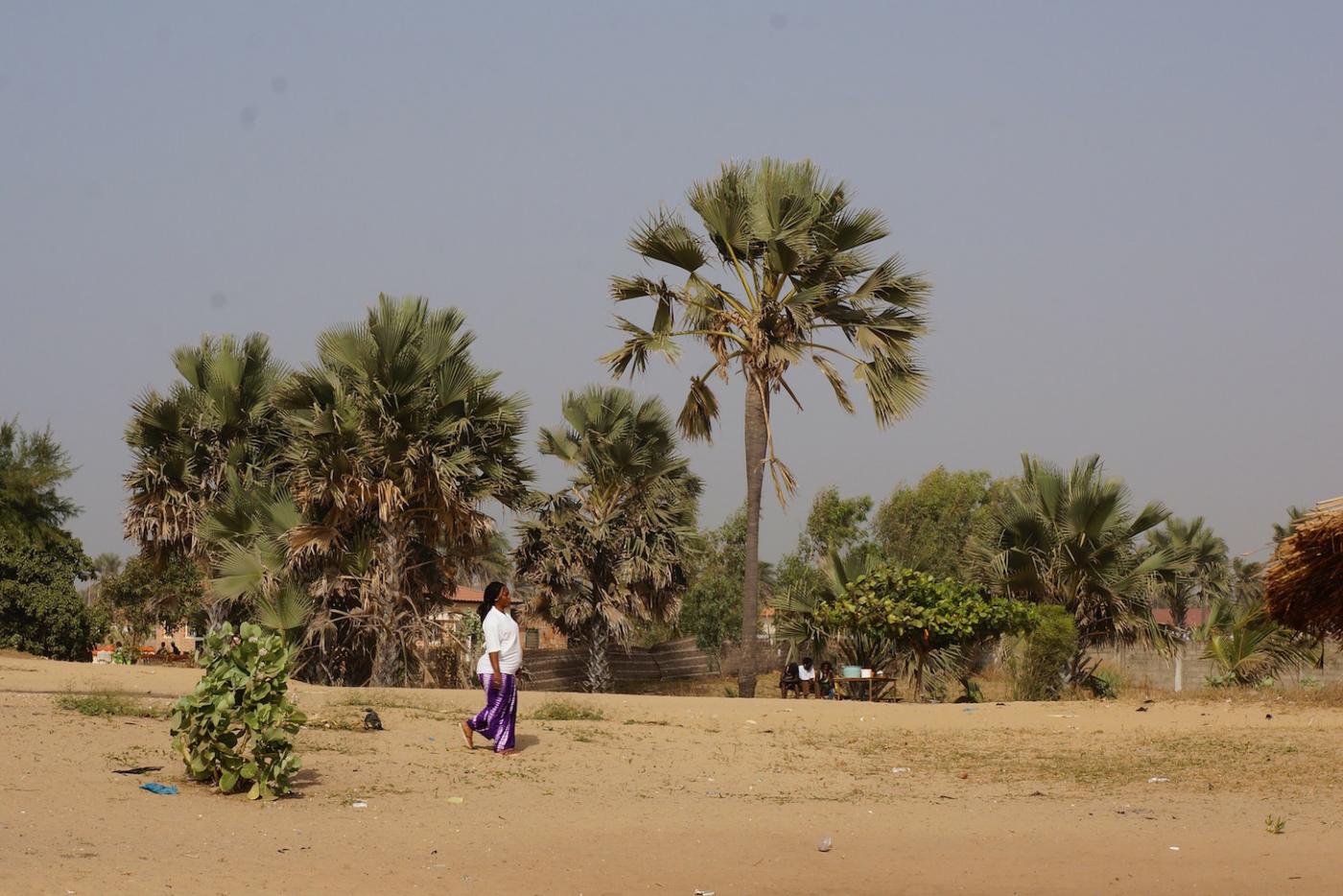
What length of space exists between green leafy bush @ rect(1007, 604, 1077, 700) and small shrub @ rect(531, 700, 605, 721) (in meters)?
7.37

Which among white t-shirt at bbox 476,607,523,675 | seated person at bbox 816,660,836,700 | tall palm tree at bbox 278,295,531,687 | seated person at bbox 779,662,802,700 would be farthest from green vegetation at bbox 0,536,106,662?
white t-shirt at bbox 476,607,523,675

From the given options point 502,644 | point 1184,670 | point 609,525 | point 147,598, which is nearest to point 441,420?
point 609,525

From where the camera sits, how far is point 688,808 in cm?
996

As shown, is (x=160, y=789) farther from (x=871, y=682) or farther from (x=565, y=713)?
(x=871, y=682)

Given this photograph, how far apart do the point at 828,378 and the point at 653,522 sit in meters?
6.05

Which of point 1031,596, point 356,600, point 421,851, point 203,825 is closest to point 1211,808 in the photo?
point 421,851

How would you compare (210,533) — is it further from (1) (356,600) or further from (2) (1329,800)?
(2) (1329,800)

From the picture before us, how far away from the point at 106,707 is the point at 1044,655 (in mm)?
12729

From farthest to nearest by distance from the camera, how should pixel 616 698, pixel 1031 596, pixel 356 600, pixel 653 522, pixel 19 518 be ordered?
pixel 19 518, pixel 653 522, pixel 356 600, pixel 1031 596, pixel 616 698

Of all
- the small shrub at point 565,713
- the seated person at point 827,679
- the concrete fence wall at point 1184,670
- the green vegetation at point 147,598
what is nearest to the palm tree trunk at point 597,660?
the seated person at point 827,679

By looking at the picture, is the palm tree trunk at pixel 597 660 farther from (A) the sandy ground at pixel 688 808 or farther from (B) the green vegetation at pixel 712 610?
A: (B) the green vegetation at pixel 712 610

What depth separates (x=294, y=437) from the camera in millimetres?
22250

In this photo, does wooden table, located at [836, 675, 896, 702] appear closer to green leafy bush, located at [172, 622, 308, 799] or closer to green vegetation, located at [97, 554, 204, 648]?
green leafy bush, located at [172, 622, 308, 799]

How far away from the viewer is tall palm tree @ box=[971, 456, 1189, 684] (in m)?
20.5
